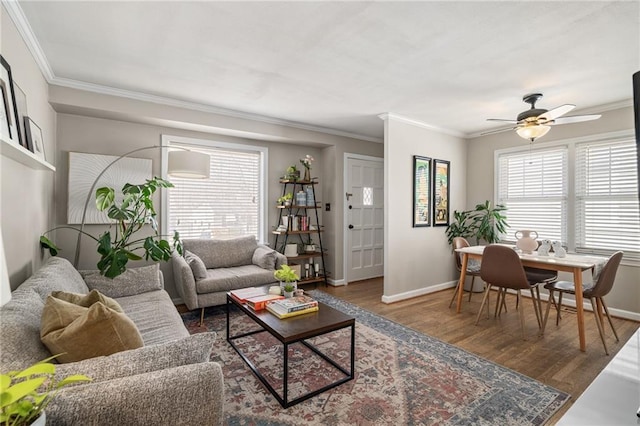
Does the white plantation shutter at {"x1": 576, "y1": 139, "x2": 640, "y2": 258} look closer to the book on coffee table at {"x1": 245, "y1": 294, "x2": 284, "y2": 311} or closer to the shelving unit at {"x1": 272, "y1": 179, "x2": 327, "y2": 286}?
the shelving unit at {"x1": 272, "y1": 179, "x2": 327, "y2": 286}

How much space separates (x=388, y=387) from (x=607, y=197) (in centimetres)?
365

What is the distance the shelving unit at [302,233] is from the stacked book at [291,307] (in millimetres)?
2020

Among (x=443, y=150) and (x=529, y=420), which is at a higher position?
(x=443, y=150)

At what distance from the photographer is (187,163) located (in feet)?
10.9

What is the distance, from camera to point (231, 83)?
9.84 ft

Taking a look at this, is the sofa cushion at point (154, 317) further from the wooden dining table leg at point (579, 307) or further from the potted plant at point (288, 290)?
the wooden dining table leg at point (579, 307)

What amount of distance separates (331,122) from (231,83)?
5.79 feet

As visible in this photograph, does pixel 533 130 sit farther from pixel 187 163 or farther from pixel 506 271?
pixel 187 163

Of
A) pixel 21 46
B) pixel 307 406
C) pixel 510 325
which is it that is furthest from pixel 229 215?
pixel 510 325

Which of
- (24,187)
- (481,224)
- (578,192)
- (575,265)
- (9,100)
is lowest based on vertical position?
(575,265)

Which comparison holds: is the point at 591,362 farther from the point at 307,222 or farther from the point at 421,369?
the point at 307,222

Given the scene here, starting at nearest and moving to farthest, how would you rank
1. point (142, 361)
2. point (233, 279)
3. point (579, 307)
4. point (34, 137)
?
point (142, 361)
point (34, 137)
point (579, 307)
point (233, 279)

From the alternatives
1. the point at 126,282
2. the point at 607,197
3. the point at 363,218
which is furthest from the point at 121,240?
the point at 607,197

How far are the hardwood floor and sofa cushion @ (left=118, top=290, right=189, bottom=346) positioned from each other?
2.26 meters
